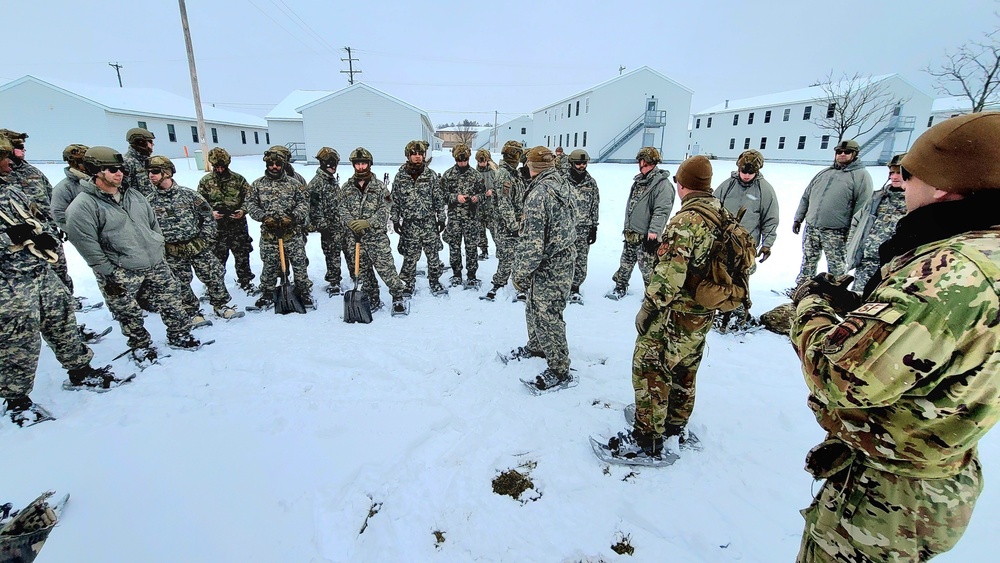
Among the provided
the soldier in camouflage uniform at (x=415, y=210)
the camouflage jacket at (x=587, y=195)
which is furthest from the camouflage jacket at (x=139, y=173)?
the camouflage jacket at (x=587, y=195)

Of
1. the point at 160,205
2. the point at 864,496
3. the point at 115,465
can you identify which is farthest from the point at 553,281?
the point at 160,205

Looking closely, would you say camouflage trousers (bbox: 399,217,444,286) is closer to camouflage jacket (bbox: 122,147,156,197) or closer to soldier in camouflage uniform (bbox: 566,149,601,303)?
soldier in camouflage uniform (bbox: 566,149,601,303)

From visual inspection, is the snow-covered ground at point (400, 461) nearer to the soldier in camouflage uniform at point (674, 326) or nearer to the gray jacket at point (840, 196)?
the soldier in camouflage uniform at point (674, 326)

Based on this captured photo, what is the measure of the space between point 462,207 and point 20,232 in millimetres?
5095

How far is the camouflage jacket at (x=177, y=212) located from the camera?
16.6 feet

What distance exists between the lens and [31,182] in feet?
17.8

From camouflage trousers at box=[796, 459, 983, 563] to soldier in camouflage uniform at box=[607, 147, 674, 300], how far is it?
13.8ft

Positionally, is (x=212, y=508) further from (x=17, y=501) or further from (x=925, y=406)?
(x=925, y=406)

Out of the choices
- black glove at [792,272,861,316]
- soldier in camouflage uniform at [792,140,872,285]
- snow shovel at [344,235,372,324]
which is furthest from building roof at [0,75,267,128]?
black glove at [792,272,861,316]

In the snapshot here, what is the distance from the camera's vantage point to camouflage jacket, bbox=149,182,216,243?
5.05 m

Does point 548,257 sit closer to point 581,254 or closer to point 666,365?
point 666,365

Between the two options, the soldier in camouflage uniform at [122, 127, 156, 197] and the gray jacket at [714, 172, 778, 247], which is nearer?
the soldier in camouflage uniform at [122, 127, 156, 197]

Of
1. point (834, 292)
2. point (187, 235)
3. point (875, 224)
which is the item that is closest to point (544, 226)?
point (834, 292)

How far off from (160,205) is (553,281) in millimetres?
4946
